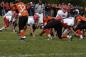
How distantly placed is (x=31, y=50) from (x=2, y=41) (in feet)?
11.3

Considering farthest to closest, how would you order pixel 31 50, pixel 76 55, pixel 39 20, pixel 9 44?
pixel 39 20, pixel 9 44, pixel 31 50, pixel 76 55

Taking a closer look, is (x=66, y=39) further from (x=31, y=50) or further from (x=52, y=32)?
(x=31, y=50)

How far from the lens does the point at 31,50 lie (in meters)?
17.2

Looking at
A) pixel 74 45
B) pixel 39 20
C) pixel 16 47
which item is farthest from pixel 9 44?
pixel 39 20

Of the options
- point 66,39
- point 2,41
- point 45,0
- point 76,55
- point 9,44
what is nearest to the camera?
point 76,55

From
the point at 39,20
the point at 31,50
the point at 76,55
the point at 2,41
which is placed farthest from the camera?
the point at 39,20

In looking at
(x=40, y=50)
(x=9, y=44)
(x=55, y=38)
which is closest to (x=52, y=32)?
(x=55, y=38)

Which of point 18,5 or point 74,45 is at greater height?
point 18,5

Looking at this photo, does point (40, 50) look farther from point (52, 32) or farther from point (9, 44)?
point (52, 32)

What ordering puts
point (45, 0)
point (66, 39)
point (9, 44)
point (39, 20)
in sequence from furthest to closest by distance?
point (45, 0), point (39, 20), point (66, 39), point (9, 44)

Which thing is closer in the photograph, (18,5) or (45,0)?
(18,5)

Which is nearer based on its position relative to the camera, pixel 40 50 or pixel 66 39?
pixel 40 50

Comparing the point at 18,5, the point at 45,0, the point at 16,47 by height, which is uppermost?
the point at 18,5

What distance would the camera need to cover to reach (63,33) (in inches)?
894
